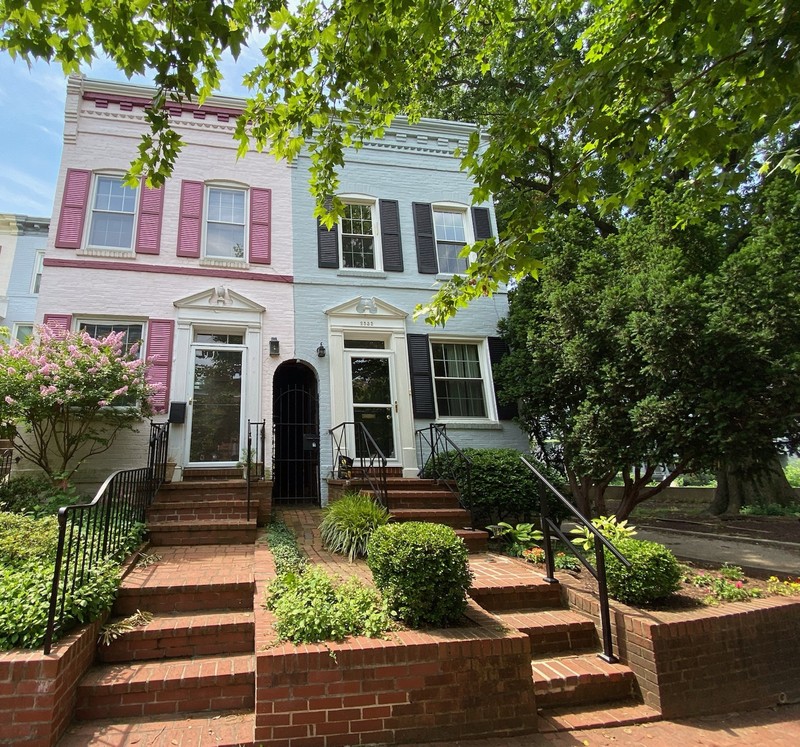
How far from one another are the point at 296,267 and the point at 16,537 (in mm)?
6363

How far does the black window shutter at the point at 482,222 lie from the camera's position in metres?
10.6

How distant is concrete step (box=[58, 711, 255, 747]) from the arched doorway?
5499 mm

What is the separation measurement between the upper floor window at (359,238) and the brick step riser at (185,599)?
22.8 ft

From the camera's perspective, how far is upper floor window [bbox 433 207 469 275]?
34.0 ft

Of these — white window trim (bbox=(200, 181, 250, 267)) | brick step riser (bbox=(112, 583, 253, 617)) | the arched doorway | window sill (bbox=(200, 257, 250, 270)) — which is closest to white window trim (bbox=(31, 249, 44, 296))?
white window trim (bbox=(200, 181, 250, 267))

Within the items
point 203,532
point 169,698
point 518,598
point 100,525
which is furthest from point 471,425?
point 169,698

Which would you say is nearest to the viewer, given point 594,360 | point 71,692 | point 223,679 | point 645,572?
point 71,692

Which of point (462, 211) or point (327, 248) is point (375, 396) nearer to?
point (327, 248)

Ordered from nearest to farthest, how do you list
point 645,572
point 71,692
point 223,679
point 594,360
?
point 71,692 → point 223,679 → point 645,572 → point 594,360

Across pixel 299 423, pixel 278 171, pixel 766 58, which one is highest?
pixel 278 171

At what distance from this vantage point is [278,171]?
9.99 meters

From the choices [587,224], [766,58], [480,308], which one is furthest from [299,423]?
[766,58]

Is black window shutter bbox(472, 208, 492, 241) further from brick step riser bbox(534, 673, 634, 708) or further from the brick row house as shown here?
brick step riser bbox(534, 673, 634, 708)

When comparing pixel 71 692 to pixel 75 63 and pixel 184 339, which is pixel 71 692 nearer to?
pixel 75 63
